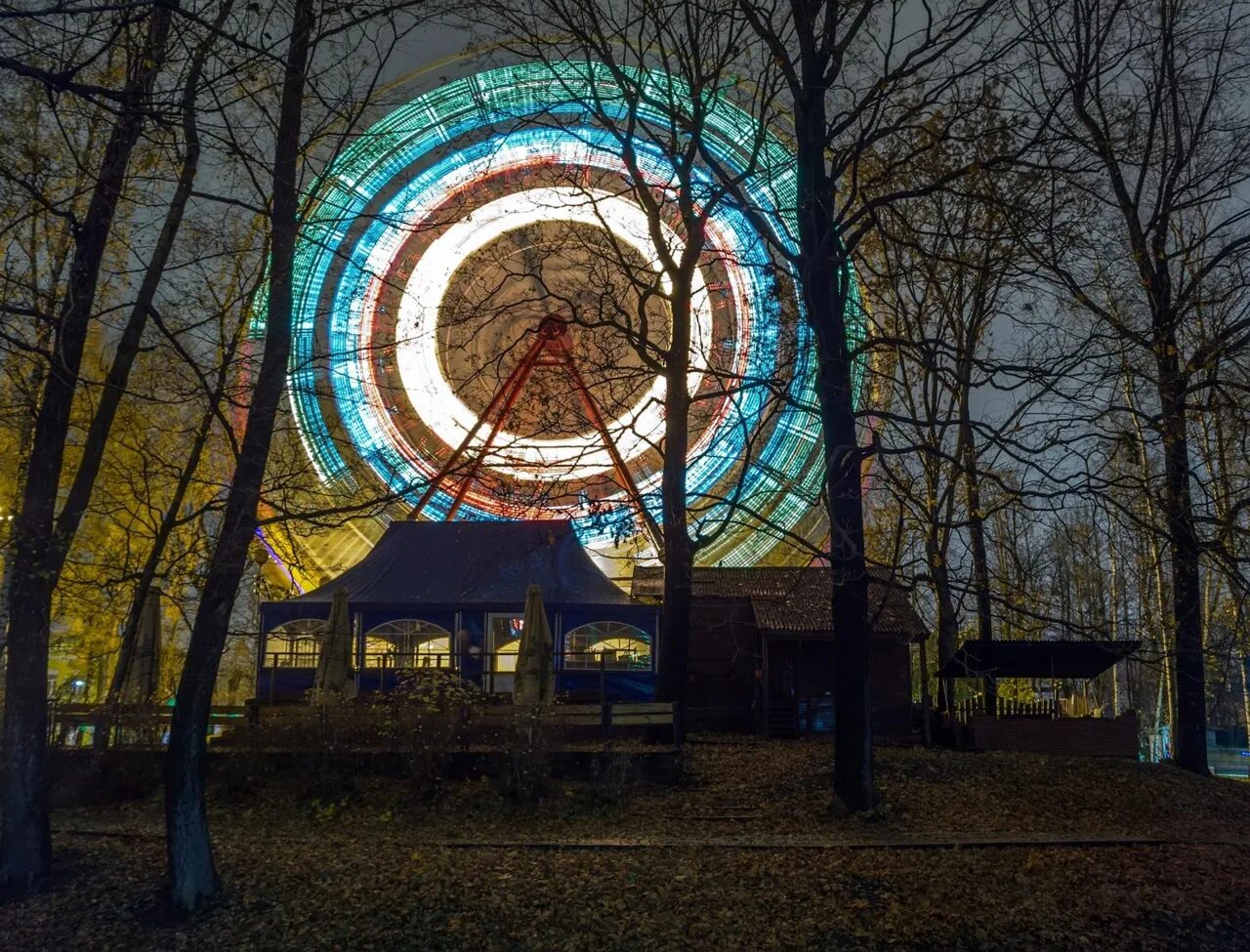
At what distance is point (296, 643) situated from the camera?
2341cm

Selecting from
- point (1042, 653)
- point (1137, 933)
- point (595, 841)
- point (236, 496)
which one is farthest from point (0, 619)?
point (1042, 653)

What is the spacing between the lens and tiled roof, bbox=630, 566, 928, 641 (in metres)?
22.7

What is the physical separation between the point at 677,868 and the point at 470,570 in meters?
13.5

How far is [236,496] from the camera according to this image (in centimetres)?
995

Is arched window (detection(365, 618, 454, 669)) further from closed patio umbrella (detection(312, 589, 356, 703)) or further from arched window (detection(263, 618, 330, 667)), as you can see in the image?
closed patio umbrella (detection(312, 589, 356, 703))

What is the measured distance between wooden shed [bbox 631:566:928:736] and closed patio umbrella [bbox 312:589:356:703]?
798cm

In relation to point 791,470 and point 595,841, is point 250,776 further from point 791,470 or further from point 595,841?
point 791,470

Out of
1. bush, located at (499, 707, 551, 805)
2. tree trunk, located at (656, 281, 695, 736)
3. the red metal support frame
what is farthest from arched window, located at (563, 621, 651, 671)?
bush, located at (499, 707, 551, 805)

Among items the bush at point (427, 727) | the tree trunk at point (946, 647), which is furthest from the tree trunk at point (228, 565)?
the tree trunk at point (946, 647)

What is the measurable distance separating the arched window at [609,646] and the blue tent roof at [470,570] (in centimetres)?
62

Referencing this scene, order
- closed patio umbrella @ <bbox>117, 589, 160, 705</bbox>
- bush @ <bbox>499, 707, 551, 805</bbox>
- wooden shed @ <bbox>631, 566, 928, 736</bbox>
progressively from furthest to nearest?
1. wooden shed @ <bbox>631, 566, 928, 736</bbox>
2. closed patio umbrella @ <bbox>117, 589, 160, 705</bbox>
3. bush @ <bbox>499, 707, 551, 805</bbox>

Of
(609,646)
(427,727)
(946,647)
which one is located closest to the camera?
(427,727)

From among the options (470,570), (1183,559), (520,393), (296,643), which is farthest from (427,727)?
(520,393)

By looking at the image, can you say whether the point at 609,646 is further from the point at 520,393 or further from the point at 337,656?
the point at 520,393
